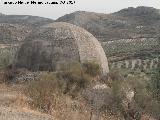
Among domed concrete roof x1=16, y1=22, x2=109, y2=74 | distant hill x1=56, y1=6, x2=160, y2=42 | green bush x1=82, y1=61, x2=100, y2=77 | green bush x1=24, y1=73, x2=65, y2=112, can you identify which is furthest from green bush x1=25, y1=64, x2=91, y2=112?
distant hill x1=56, y1=6, x2=160, y2=42

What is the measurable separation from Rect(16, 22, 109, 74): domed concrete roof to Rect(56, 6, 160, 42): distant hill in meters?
97.9

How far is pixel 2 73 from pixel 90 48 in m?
4.15

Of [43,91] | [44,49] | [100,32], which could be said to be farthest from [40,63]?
[100,32]

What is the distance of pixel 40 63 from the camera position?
19.9 metres

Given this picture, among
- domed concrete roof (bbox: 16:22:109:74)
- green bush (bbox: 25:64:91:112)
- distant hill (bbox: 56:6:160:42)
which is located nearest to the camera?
green bush (bbox: 25:64:91:112)

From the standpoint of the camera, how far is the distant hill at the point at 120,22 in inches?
4988

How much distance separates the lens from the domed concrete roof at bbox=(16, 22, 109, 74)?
19547 millimetres

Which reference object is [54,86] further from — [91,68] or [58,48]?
[58,48]

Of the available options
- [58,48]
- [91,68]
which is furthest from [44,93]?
[58,48]

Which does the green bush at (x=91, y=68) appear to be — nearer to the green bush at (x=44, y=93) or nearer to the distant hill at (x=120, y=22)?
the green bush at (x=44, y=93)

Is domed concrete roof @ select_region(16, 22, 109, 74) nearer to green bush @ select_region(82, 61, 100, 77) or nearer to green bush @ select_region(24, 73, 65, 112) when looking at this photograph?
green bush @ select_region(82, 61, 100, 77)

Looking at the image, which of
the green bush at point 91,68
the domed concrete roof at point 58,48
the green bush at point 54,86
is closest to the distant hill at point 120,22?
the domed concrete roof at point 58,48

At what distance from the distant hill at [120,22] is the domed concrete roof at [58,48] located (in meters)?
97.9

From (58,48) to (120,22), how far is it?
12790 cm
